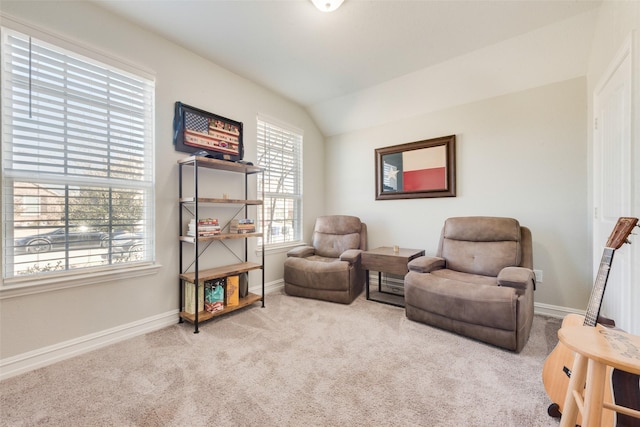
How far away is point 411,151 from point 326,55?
1549 mm

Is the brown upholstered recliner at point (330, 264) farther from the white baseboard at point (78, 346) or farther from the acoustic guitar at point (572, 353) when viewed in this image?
the acoustic guitar at point (572, 353)

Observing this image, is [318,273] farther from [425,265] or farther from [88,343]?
[88,343]

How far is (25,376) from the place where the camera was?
5.37ft

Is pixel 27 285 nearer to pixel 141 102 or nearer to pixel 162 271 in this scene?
pixel 162 271

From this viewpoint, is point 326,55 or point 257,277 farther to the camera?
point 257,277

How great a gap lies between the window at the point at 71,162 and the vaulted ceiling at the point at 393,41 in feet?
2.06

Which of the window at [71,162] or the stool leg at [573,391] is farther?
the window at [71,162]

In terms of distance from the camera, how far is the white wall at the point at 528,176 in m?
2.42

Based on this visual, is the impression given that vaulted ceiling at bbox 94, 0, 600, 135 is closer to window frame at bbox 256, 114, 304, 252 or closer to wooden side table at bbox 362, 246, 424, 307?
window frame at bbox 256, 114, 304, 252

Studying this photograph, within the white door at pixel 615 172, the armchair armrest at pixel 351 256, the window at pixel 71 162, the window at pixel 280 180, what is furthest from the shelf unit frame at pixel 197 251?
the white door at pixel 615 172

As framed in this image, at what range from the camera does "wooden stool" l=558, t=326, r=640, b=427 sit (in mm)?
816

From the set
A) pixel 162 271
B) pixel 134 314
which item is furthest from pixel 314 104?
pixel 134 314

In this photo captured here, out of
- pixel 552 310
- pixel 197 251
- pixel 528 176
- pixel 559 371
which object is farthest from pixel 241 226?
pixel 552 310

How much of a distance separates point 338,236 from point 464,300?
180 cm
